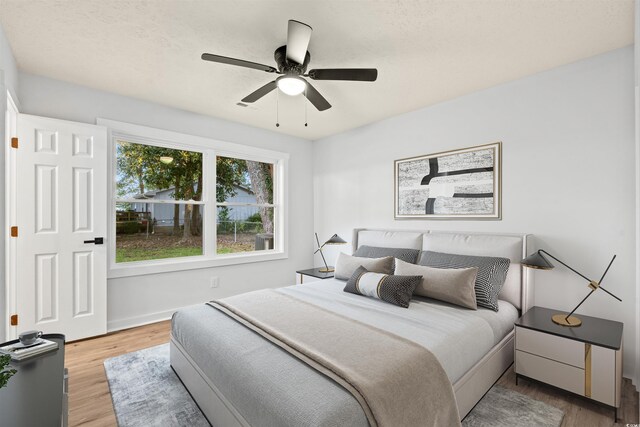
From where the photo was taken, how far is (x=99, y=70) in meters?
2.78

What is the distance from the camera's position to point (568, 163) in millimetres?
2615

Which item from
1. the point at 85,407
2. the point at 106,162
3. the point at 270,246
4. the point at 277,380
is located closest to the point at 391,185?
the point at 270,246

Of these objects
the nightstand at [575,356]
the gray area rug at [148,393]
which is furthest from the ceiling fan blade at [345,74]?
the gray area rug at [148,393]

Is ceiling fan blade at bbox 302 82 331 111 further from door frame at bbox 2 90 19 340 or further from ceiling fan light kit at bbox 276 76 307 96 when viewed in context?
door frame at bbox 2 90 19 340

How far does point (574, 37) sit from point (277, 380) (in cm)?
308

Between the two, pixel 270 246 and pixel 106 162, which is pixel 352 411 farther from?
pixel 270 246

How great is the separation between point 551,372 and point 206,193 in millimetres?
Result: 3964

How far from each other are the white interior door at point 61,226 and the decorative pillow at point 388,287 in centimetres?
269

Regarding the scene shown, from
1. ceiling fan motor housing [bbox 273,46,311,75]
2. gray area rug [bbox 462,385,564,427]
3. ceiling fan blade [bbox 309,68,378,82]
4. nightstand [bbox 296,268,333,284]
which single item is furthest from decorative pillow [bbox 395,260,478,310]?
ceiling fan motor housing [bbox 273,46,311,75]

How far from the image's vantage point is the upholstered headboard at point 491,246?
8.77 ft

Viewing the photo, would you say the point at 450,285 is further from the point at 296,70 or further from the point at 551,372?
the point at 296,70

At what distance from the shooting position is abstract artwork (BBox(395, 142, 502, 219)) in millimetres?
3084

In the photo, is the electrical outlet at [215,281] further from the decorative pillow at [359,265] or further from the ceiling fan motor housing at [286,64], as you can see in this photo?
the ceiling fan motor housing at [286,64]

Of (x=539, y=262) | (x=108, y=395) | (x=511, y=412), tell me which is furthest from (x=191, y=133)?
(x=511, y=412)
